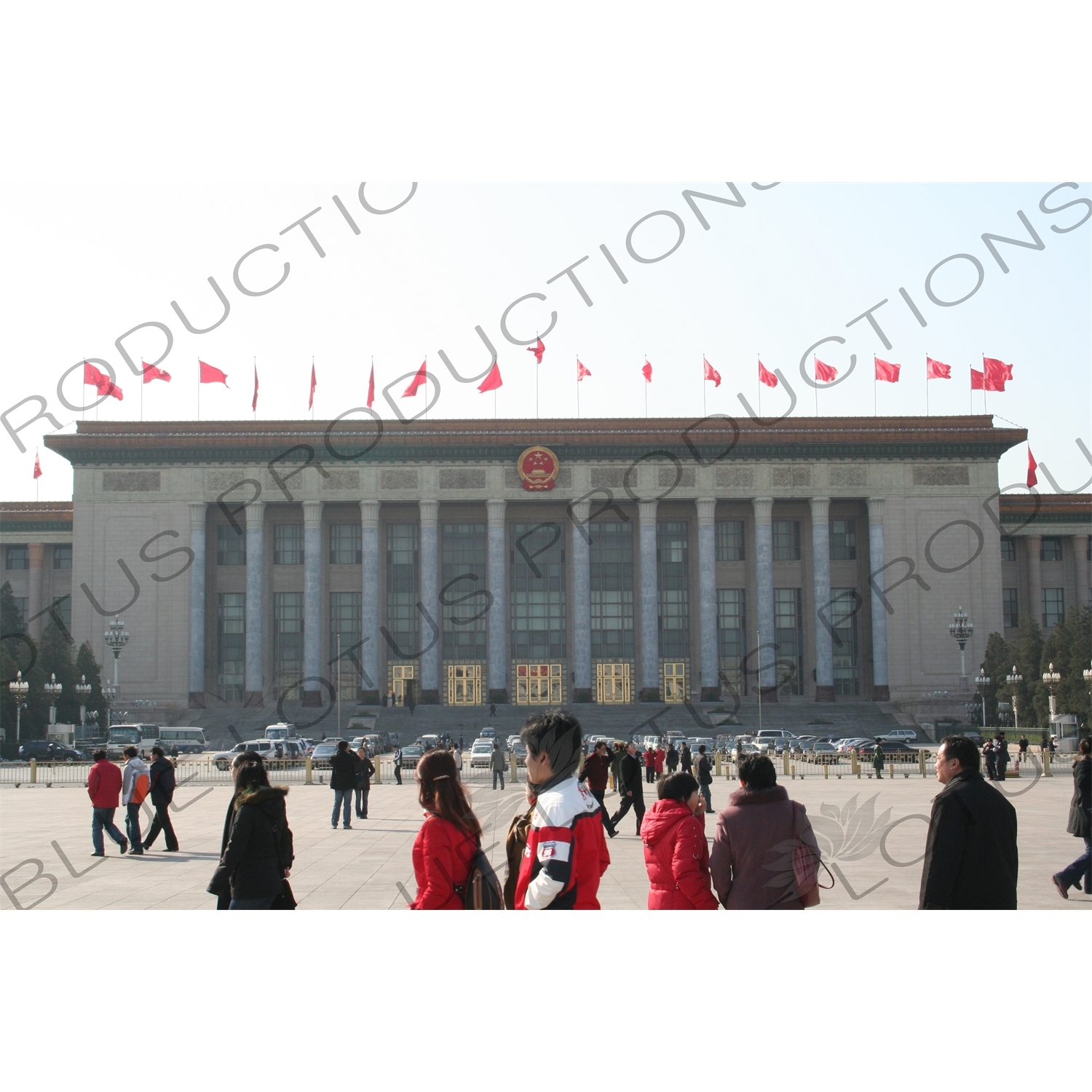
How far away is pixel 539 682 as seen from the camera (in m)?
70.0

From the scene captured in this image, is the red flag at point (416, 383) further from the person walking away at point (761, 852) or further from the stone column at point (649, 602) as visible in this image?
the person walking away at point (761, 852)

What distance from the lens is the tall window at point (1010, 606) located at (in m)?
73.8

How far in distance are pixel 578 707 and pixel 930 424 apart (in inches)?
942

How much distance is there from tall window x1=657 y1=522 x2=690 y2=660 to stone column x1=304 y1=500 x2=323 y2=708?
18157 millimetres

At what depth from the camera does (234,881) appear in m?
7.85

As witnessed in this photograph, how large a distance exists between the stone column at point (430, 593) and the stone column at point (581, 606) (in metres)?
7.27

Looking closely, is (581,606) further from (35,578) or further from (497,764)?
(497,764)

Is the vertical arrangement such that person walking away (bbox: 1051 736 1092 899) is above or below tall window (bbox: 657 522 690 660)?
below

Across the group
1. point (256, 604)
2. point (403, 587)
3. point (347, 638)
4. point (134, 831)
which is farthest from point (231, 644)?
point (134, 831)

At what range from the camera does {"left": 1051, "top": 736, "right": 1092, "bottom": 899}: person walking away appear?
12.4 m

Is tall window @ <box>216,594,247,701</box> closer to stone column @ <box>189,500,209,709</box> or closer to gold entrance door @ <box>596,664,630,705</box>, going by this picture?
stone column @ <box>189,500,209,709</box>

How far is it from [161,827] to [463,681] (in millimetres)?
52952

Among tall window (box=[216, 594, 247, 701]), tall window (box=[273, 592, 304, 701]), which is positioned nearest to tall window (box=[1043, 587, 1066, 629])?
tall window (box=[273, 592, 304, 701])

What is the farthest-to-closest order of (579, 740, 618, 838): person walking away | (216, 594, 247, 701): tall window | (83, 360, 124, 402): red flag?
(216, 594, 247, 701): tall window < (83, 360, 124, 402): red flag < (579, 740, 618, 838): person walking away
